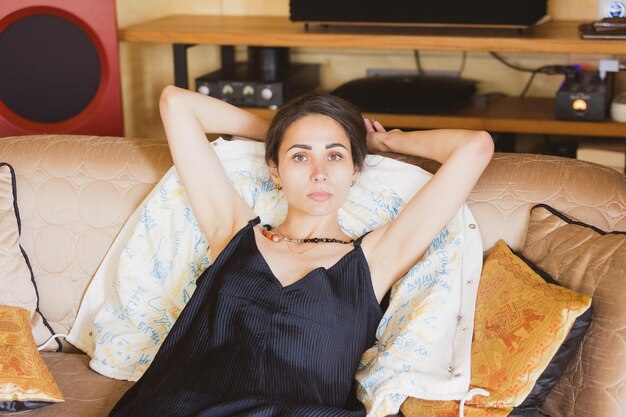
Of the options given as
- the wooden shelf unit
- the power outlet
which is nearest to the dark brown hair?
the wooden shelf unit

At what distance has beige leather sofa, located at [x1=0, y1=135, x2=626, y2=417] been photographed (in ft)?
5.94

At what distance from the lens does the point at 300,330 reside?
1.66m

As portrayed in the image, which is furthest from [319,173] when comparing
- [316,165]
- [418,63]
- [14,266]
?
[418,63]

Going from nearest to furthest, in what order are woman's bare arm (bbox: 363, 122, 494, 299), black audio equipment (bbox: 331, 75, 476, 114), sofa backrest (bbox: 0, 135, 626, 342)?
woman's bare arm (bbox: 363, 122, 494, 299) → sofa backrest (bbox: 0, 135, 626, 342) → black audio equipment (bbox: 331, 75, 476, 114)

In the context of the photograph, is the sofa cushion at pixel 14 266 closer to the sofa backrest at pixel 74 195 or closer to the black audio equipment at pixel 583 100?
the sofa backrest at pixel 74 195

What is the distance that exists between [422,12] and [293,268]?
131cm

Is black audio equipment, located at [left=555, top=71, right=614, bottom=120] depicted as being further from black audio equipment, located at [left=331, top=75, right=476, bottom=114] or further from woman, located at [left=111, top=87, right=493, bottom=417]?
woman, located at [left=111, top=87, right=493, bottom=417]

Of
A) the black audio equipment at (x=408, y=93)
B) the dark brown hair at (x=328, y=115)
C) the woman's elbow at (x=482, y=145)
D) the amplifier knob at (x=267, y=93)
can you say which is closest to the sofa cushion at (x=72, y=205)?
the dark brown hair at (x=328, y=115)

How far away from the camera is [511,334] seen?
5.08ft

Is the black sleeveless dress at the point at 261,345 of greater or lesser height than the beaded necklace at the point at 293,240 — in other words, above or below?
below

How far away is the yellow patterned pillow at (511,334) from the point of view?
1495 millimetres

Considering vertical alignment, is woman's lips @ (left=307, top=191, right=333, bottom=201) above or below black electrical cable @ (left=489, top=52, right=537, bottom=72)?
below

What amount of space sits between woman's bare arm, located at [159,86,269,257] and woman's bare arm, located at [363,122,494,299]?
290mm

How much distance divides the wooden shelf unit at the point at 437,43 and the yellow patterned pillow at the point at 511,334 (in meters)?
1.16
